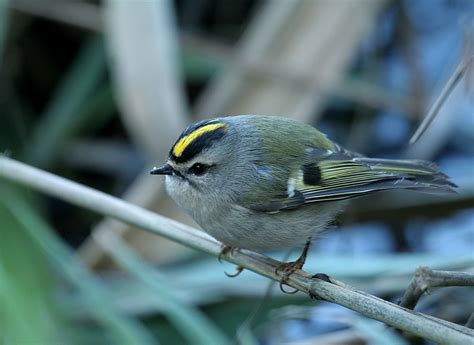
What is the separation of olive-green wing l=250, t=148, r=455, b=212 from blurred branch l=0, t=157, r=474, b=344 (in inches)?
7.0

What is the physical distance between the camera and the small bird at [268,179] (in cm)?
213

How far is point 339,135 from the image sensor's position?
4098 millimetres

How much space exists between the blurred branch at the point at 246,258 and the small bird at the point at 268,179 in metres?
0.06

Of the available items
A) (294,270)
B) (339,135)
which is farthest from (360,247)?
(294,270)

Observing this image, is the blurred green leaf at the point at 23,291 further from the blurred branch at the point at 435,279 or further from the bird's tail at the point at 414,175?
the blurred branch at the point at 435,279

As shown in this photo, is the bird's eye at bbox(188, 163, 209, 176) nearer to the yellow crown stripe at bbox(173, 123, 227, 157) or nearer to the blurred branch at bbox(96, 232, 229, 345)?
the yellow crown stripe at bbox(173, 123, 227, 157)

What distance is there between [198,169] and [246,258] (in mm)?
296

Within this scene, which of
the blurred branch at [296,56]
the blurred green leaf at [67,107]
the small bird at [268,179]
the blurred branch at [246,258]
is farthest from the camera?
the blurred green leaf at [67,107]

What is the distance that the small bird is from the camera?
2.13 metres

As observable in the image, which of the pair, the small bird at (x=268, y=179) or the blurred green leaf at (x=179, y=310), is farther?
the blurred green leaf at (x=179, y=310)

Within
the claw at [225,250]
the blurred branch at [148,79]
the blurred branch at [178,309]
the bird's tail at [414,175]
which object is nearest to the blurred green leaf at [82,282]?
the blurred branch at [178,309]

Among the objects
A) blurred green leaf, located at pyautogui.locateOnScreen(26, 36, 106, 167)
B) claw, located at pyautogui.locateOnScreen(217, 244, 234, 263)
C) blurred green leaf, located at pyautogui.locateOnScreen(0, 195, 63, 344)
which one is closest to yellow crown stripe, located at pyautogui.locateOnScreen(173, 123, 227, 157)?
claw, located at pyautogui.locateOnScreen(217, 244, 234, 263)

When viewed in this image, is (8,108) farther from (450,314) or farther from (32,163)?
(450,314)

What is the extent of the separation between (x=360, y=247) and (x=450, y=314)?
894 millimetres
